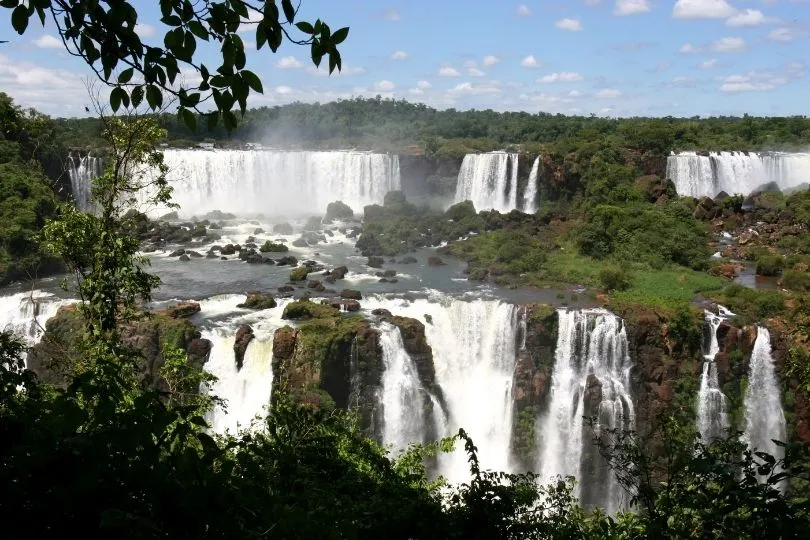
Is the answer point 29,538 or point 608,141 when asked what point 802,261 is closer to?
point 608,141

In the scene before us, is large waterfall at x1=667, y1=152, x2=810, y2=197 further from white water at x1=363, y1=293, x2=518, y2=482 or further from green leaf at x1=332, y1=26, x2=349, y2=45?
green leaf at x1=332, y1=26, x2=349, y2=45

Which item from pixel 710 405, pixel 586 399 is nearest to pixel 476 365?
pixel 586 399

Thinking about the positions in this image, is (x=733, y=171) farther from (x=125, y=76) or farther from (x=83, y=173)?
(x=125, y=76)

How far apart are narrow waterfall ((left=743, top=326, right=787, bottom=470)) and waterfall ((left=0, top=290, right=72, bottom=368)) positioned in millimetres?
18367

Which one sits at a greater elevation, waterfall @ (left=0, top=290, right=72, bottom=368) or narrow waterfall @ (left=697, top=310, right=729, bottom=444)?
waterfall @ (left=0, top=290, right=72, bottom=368)

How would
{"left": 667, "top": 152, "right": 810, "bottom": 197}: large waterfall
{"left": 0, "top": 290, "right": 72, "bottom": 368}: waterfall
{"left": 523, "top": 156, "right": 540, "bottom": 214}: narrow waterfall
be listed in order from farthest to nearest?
1. {"left": 667, "top": 152, "right": 810, "bottom": 197}: large waterfall
2. {"left": 523, "top": 156, "right": 540, "bottom": 214}: narrow waterfall
3. {"left": 0, "top": 290, "right": 72, "bottom": 368}: waterfall

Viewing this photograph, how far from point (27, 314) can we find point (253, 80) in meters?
19.7

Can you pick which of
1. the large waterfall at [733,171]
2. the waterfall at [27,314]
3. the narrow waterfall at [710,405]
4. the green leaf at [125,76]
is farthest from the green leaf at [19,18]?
the large waterfall at [733,171]

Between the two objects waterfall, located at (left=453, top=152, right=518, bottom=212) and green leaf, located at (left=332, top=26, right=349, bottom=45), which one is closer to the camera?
green leaf, located at (left=332, top=26, right=349, bottom=45)

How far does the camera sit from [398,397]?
1756 cm

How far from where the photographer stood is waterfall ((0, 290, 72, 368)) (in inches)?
730

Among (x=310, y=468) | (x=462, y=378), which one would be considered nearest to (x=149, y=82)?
(x=310, y=468)

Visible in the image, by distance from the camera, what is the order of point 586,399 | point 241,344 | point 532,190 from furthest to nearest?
point 532,190
point 586,399
point 241,344

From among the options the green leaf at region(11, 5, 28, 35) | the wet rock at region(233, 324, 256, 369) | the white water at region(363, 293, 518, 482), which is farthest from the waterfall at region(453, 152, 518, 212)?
the green leaf at region(11, 5, 28, 35)
